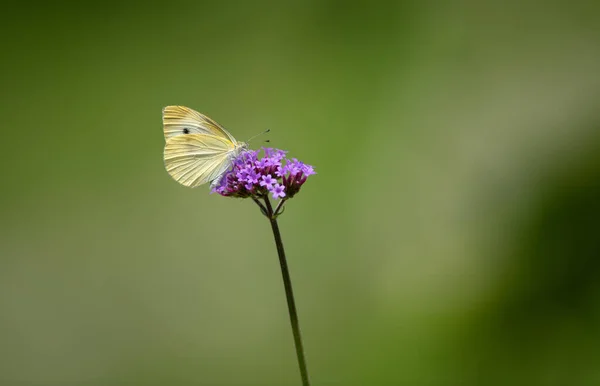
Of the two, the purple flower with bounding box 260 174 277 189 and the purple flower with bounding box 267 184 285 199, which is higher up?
the purple flower with bounding box 260 174 277 189

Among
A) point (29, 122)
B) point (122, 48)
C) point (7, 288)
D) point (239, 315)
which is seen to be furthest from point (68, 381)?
point (122, 48)

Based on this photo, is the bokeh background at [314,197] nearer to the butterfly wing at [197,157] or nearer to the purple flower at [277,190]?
the butterfly wing at [197,157]

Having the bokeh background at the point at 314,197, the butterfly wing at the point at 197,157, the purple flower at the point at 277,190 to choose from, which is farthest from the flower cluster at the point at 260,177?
the bokeh background at the point at 314,197

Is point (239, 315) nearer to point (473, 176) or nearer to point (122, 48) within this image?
point (473, 176)

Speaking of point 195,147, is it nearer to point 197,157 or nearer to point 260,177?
point 197,157

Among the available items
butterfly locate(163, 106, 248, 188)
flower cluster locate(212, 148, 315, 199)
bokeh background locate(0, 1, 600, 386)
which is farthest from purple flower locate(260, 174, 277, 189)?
bokeh background locate(0, 1, 600, 386)

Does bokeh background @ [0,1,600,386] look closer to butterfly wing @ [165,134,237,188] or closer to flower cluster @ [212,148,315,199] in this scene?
butterfly wing @ [165,134,237,188]
